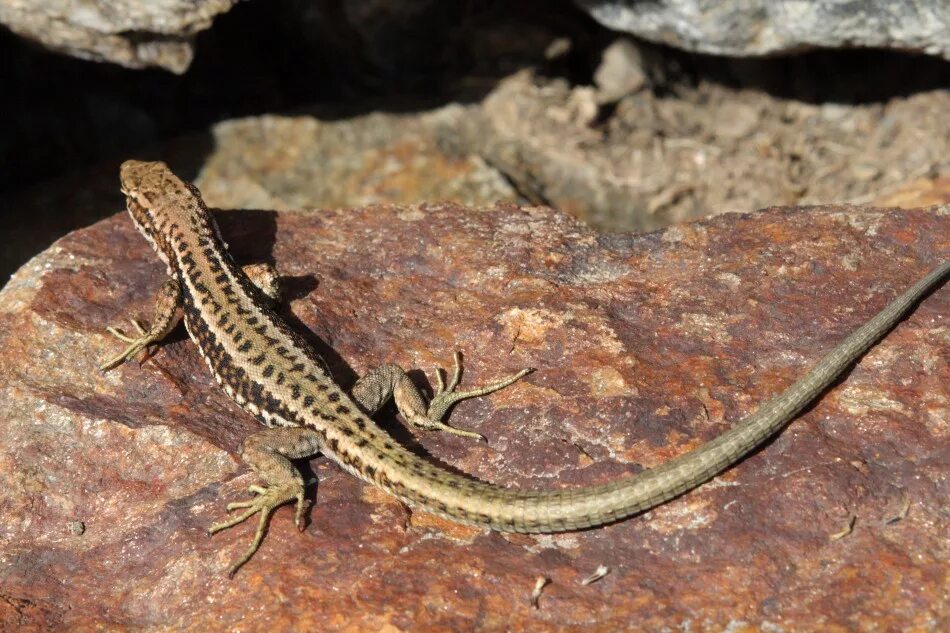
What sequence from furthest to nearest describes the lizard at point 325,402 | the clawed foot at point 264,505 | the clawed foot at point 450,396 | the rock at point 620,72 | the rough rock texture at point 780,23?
the rock at point 620,72 → the rough rock texture at point 780,23 → the clawed foot at point 450,396 → the clawed foot at point 264,505 → the lizard at point 325,402

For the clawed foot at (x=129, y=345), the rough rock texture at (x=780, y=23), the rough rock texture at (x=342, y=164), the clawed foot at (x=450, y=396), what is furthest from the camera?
the rough rock texture at (x=342, y=164)

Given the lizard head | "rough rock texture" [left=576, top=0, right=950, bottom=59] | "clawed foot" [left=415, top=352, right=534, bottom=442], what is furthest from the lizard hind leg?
"rough rock texture" [left=576, top=0, right=950, bottom=59]

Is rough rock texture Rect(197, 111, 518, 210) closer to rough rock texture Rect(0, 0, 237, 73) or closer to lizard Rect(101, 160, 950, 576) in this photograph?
rough rock texture Rect(0, 0, 237, 73)

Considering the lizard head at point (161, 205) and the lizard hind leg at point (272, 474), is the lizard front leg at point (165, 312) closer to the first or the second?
the lizard head at point (161, 205)

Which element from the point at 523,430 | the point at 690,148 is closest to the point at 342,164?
the point at 690,148

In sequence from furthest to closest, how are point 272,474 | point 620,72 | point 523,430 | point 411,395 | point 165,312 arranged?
point 620,72 < point 165,312 < point 411,395 < point 523,430 < point 272,474

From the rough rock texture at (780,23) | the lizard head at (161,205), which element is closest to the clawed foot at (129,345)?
the lizard head at (161,205)

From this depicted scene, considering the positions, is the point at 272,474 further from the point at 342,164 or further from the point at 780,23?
the point at 780,23
